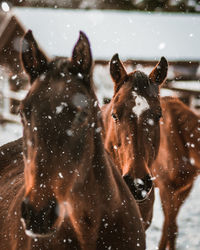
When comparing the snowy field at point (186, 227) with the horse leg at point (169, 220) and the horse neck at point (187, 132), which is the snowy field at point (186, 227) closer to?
the horse leg at point (169, 220)

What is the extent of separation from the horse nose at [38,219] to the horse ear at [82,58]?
0.69 metres

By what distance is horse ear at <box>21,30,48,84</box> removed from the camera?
138 cm

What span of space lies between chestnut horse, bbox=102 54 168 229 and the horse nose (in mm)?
910

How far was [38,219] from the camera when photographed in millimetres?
1032

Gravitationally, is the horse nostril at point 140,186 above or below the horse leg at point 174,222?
above

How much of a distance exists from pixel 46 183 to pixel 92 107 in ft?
1.48

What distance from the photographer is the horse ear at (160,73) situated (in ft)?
8.28

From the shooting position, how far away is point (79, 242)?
4.46 feet

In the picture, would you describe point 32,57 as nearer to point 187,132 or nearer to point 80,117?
point 80,117

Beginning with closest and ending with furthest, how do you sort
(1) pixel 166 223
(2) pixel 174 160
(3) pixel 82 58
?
(3) pixel 82 58
(1) pixel 166 223
(2) pixel 174 160

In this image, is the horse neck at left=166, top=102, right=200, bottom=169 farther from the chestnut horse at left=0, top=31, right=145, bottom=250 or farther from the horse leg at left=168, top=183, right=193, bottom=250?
the chestnut horse at left=0, top=31, right=145, bottom=250

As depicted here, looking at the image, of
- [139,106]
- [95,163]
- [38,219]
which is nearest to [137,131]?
[139,106]

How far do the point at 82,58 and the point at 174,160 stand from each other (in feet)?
8.09

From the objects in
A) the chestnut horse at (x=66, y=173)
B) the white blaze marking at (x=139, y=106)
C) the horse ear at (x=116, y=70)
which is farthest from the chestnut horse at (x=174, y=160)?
the chestnut horse at (x=66, y=173)
